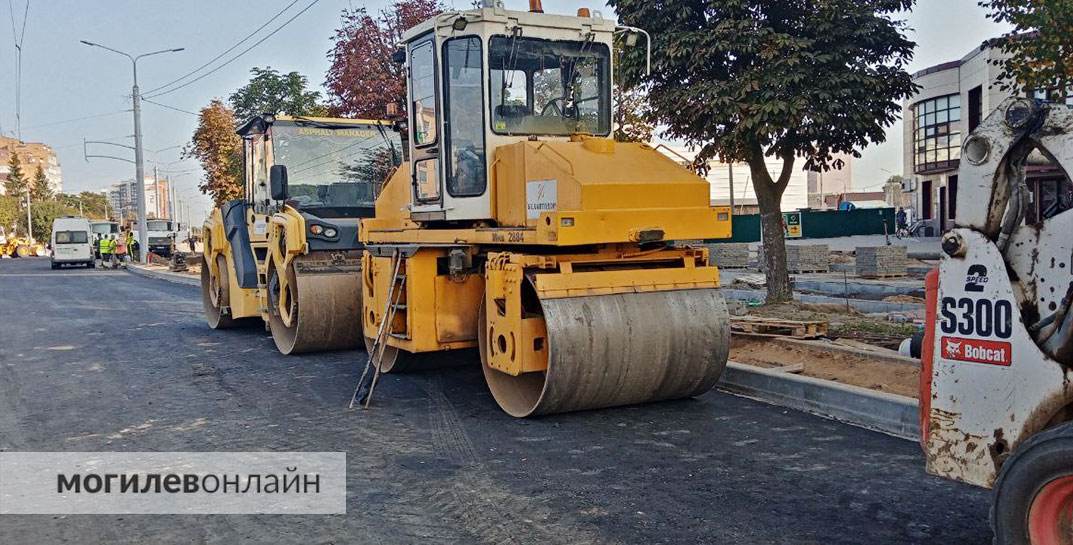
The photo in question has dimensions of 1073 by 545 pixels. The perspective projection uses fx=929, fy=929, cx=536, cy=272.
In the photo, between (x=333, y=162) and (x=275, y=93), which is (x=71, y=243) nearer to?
(x=275, y=93)

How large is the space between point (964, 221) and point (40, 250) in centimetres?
8608

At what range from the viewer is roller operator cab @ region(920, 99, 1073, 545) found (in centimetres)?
352

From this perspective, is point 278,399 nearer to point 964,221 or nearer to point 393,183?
point 393,183

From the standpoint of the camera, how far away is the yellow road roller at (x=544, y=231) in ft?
21.6

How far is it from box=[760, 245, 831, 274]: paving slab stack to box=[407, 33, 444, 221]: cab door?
46.5 feet

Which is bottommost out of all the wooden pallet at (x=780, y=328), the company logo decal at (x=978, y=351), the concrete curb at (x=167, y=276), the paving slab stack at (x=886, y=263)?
the concrete curb at (x=167, y=276)

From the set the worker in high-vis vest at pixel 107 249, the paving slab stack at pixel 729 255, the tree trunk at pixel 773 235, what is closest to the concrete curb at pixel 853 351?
the tree trunk at pixel 773 235

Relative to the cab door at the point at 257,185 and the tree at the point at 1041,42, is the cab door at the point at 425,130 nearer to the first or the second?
the cab door at the point at 257,185

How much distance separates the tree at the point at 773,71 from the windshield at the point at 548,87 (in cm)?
344

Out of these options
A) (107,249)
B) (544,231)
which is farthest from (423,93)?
(107,249)

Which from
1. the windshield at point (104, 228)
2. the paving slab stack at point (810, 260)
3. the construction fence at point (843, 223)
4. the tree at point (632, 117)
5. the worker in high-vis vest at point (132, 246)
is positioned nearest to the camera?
the tree at point (632, 117)

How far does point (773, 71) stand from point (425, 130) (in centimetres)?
477

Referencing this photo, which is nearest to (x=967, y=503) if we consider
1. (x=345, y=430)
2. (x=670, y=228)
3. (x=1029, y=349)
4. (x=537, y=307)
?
(x=1029, y=349)

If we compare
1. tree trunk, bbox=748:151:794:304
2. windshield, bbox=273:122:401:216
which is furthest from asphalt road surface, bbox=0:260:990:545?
tree trunk, bbox=748:151:794:304
